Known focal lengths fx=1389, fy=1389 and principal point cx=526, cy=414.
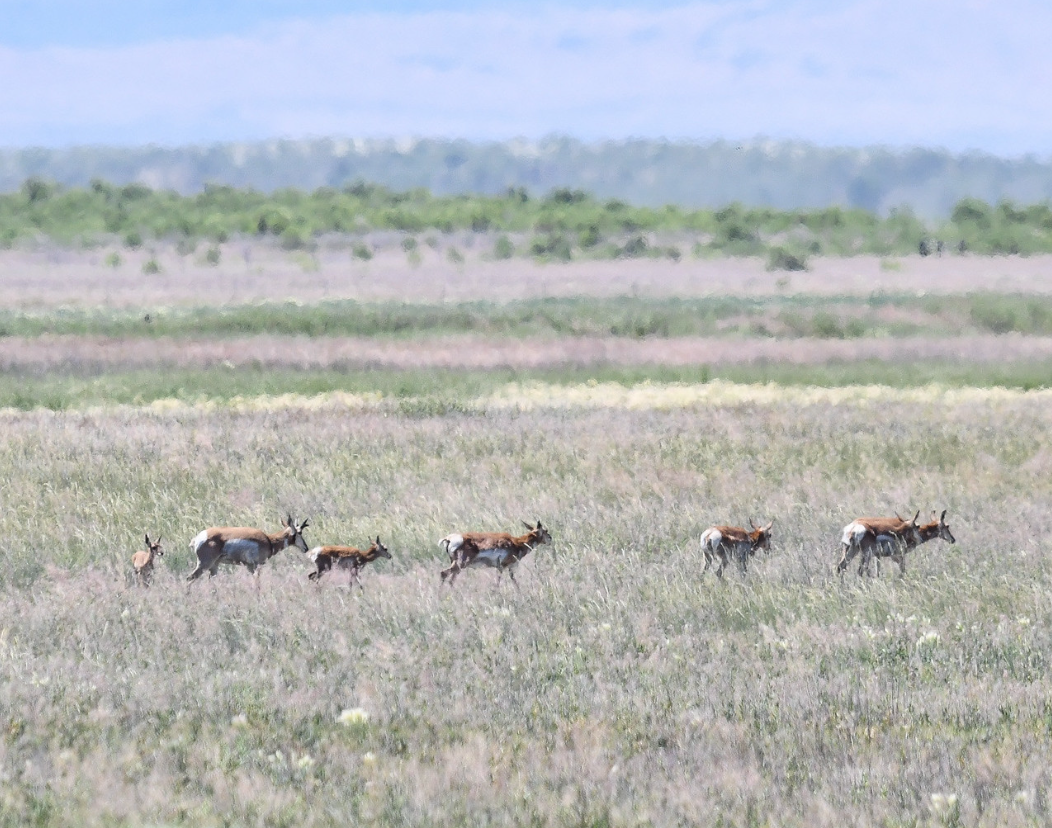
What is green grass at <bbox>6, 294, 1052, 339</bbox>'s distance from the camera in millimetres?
40750

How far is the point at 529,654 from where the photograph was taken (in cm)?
831

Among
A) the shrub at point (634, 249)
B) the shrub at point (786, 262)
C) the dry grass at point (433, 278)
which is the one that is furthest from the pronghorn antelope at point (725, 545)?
the shrub at point (634, 249)

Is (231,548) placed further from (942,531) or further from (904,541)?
(942,531)

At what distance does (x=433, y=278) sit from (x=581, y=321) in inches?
1103

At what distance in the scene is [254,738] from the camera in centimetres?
678

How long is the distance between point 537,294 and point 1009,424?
3999 centimetres

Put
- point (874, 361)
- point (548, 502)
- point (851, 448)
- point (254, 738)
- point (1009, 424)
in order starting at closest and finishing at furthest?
point (254, 738)
point (548, 502)
point (851, 448)
point (1009, 424)
point (874, 361)

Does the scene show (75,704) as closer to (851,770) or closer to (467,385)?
(851,770)

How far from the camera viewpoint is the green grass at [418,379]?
89.0ft

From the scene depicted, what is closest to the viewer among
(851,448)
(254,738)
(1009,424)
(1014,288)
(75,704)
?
(254,738)

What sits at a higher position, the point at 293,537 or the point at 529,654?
the point at 529,654

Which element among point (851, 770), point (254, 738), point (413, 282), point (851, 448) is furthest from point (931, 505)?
point (413, 282)

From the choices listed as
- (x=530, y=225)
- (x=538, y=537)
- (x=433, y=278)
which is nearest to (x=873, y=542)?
(x=538, y=537)

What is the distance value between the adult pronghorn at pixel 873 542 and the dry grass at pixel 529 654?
194 mm
